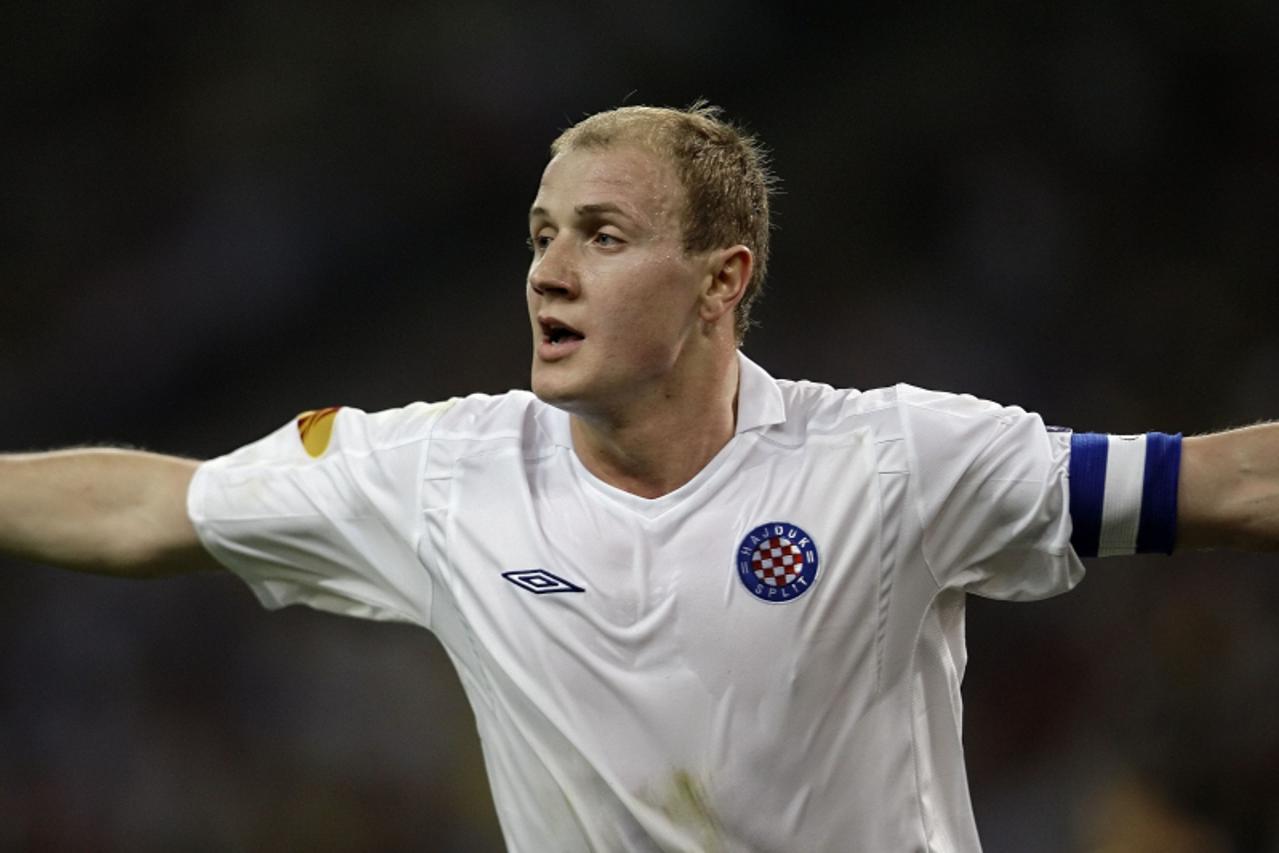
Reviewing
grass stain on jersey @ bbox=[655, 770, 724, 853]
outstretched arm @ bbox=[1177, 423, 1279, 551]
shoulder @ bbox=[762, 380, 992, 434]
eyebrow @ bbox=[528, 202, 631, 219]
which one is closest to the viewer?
outstretched arm @ bbox=[1177, 423, 1279, 551]

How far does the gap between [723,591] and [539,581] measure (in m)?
0.32

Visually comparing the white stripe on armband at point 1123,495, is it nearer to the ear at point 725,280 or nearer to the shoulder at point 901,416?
the shoulder at point 901,416

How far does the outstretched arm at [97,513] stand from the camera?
2844 millimetres

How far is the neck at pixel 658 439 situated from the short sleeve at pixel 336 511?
1.04ft

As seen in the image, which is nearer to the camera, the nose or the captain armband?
the captain armband

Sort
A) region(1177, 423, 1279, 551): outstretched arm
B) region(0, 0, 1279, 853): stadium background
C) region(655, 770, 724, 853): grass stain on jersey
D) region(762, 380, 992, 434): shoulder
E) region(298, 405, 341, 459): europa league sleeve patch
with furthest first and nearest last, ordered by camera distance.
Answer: region(0, 0, 1279, 853): stadium background, region(298, 405, 341, 459): europa league sleeve patch, region(762, 380, 992, 434): shoulder, region(655, 770, 724, 853): grass stain on jersey, region(1177, 423, 1279, 551): outstretched arm

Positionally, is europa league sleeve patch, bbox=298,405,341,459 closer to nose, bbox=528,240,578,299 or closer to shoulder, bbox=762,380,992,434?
nose, bbox=528,240,578,299

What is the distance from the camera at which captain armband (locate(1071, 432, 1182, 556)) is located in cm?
259

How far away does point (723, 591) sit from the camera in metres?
2.70

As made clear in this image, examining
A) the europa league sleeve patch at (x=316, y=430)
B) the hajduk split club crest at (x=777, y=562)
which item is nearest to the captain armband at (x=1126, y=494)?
the hajduk split club crest at (x=777, y=562)

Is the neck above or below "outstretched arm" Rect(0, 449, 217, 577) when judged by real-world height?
above

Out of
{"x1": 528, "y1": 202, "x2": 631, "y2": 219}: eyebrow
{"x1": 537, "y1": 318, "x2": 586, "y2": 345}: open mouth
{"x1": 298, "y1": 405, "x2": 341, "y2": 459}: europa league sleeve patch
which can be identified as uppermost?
{"x1": 528, "y1": 202, "x2": 631, "y2": 219}: eyebrow

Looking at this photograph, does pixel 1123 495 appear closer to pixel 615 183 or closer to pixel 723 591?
pixel 723 591

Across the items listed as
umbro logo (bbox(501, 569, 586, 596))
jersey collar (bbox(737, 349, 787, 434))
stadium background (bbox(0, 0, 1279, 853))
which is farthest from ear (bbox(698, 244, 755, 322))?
stadium background (bbox(0, 0, 1279, 853))
